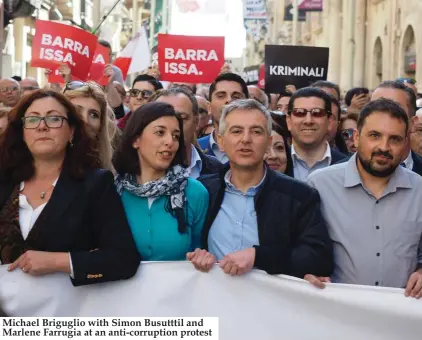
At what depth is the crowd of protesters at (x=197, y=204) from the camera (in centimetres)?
432

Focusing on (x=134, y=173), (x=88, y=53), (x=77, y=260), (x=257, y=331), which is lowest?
(x=257, y=331)

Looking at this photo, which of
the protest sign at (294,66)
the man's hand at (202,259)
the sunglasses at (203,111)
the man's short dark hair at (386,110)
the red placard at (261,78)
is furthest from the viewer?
the red placard at (261,78)

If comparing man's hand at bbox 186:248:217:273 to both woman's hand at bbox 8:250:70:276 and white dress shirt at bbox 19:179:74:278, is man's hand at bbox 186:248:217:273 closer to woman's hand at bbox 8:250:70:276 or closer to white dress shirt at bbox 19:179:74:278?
woman's hand at bbox 8:250:70:276

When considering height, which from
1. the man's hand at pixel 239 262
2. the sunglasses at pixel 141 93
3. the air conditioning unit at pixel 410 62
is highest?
the air conditioning unit at pixel 410 62

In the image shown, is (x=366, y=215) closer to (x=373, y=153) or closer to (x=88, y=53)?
(x=373, y=153)

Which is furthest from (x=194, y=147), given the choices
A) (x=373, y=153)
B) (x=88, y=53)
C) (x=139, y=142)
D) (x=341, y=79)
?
(x=341, y=79)

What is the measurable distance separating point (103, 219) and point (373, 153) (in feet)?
4.76

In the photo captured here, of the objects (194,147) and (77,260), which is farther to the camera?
(194,147)

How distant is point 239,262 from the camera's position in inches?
172

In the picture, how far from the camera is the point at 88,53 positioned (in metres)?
10.5

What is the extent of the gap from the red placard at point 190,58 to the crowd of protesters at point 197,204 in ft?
23.3

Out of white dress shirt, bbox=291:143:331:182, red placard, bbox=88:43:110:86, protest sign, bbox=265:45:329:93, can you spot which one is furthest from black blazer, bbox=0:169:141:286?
red placard, bbox=88:43:110:86

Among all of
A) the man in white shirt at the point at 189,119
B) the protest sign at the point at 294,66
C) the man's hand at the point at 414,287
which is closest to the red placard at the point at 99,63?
the protest sign at the point at 294,66

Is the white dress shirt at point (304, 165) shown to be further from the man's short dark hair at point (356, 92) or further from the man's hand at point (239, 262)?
the man's short dark hair at point (356, 92)
